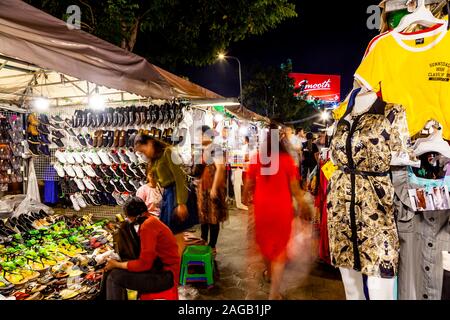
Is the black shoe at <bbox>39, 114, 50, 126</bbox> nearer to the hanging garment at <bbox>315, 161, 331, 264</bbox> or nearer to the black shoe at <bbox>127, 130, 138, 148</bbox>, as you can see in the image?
the black shoe at <bbox>127, 130, 138, 148</bbox>

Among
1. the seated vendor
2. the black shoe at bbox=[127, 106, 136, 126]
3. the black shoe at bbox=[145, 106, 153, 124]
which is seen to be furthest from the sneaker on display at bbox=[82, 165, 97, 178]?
the seated vendor

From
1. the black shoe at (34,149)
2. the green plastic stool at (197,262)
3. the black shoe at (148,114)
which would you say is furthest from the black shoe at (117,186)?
the green plastic stool at (197,262)

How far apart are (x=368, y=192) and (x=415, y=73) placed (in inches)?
31.2

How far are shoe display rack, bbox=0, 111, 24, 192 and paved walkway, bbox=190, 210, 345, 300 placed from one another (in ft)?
16.1

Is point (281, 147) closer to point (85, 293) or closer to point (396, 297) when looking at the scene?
point (396, 297)

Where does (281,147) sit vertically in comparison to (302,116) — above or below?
below

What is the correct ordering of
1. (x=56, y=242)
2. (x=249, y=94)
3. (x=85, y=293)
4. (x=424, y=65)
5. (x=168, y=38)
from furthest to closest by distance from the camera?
(x=249, y=94) → (x=168, y=38) → (x=56, y=242) → (x=85, y=293) → (x=424, y=65)

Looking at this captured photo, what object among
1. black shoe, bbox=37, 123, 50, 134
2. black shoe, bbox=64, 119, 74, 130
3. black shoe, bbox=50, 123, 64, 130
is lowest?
black shoe, bbox=37, 123, 50, 134

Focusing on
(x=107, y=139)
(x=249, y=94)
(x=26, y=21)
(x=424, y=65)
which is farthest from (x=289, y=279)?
Answer: (x=249, y=94)

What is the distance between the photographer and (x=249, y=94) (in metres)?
29.2

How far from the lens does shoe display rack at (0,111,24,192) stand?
21.3ft

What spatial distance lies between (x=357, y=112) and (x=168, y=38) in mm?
10045

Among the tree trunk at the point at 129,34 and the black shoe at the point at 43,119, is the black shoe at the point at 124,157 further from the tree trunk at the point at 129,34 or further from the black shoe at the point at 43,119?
the tree trunk at the point at 129,34

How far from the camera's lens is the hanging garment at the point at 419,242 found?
175 cm
